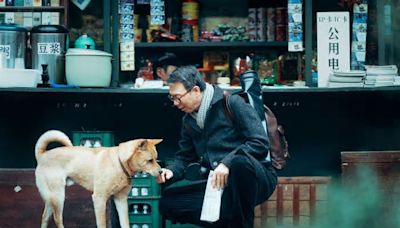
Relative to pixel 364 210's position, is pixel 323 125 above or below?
above

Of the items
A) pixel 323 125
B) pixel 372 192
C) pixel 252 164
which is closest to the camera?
pixel 252 164

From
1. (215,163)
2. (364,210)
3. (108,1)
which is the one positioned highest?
(108,1)

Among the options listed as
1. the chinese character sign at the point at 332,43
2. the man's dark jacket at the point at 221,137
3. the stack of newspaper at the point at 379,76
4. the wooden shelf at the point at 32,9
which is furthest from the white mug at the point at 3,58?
the stack of newspaper at the point at 379,76

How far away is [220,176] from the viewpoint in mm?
5434

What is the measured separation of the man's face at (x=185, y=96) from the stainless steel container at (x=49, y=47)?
200cm

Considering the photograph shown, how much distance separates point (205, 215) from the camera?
5.53 m

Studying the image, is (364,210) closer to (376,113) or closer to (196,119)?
(376,113)

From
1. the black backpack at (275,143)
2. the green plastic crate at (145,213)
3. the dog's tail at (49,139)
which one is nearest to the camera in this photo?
the black backpack at (275,143)

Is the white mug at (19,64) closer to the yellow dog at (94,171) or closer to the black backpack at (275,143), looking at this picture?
the yellow dog at (94,171)

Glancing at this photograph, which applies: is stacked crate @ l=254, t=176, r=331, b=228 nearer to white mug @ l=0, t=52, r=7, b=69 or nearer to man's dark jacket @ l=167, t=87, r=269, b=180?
man's dark jacket @ l=167, t=87, r=269, b=180

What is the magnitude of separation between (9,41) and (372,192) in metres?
3.62

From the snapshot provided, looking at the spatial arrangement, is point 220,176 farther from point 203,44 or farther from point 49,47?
point 203,44

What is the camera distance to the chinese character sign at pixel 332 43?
283 inches

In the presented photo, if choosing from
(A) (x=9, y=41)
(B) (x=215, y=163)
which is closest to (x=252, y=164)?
(B) (x=215, y=163)
